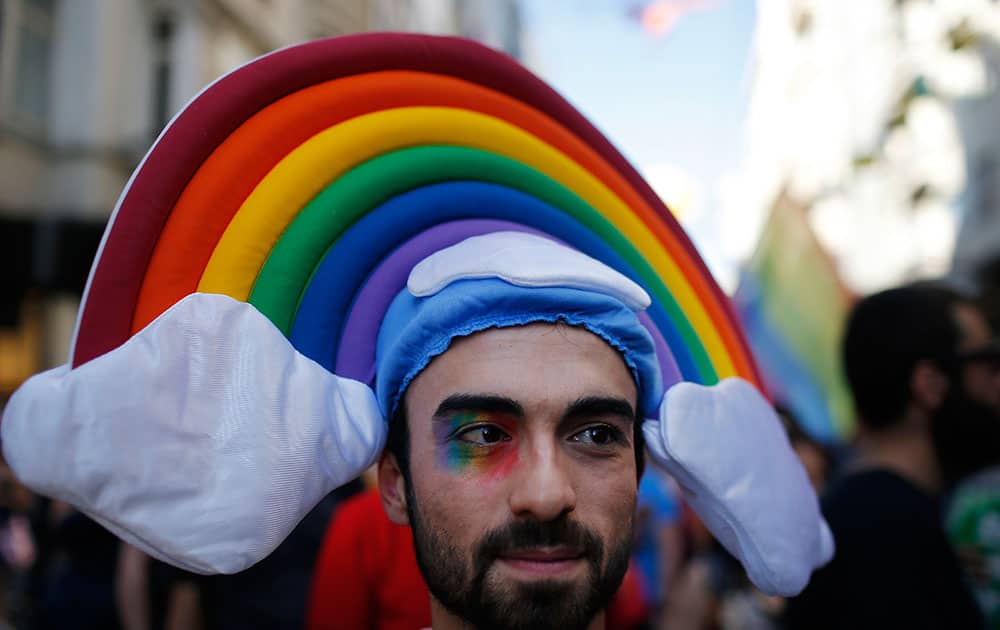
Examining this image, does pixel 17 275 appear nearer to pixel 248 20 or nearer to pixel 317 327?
pixel 248 20

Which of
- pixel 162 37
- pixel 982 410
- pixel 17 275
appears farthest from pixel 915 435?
pixel 162 37

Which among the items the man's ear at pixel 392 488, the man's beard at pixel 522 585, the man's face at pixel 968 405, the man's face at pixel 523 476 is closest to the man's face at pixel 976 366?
the man's face at pixel 968 405

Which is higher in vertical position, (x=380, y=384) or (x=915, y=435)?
(x=380, y=384)

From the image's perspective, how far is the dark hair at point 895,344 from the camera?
7.13 feet

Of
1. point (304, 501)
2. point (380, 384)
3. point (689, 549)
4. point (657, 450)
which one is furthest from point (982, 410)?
point (689, 549)

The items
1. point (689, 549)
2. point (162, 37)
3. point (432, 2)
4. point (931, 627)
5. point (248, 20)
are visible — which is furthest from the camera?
point (432, 2)

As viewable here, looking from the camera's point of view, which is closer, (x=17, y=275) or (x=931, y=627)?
(x=931, y=627)

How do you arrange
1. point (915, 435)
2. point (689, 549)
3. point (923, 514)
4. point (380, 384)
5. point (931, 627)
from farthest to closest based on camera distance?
point (689, 549) < point (915, 435) < point (923, 514) < point (931, 627) < point (380, 384)

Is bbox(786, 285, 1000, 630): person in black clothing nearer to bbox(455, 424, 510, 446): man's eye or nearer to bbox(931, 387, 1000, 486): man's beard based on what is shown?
bbox(931, 387, 1000, 486): man's beard

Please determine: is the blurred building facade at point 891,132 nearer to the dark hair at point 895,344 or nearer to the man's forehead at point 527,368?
the dark hair at point 895,344

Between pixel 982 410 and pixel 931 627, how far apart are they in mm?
687

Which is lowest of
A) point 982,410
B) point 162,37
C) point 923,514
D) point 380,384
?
point 923,514

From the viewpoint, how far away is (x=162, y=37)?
10.2 m

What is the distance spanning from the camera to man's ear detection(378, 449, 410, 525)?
1342 millimetres
